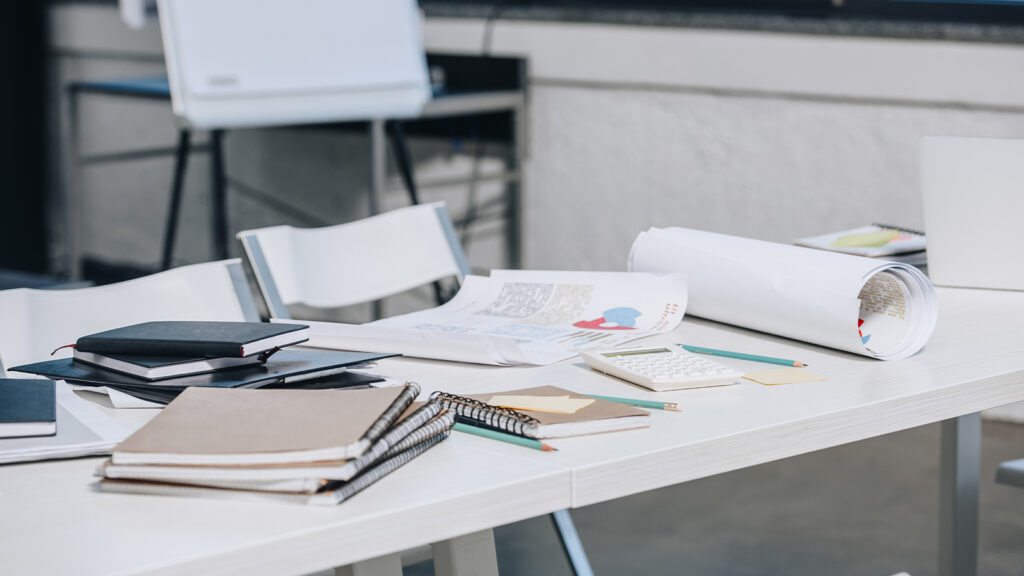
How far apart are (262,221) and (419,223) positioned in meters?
2.62

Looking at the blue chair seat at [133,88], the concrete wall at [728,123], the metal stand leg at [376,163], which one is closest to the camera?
the concrete wall at [728,123]

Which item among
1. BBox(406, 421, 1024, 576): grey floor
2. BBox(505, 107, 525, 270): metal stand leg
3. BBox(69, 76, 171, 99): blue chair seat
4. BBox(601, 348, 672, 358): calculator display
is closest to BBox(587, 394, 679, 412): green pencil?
BBox(601, 348, 672, 358): calculator display

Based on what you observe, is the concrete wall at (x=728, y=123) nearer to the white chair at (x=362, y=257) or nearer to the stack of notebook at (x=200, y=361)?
the white chair at (x=362, y=257)

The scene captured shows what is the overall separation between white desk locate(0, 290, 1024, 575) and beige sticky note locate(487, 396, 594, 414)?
0.05m

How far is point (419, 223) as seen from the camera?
192cm

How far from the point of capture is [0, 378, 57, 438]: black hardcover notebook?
888 mm

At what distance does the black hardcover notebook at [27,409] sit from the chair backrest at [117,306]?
0.37m

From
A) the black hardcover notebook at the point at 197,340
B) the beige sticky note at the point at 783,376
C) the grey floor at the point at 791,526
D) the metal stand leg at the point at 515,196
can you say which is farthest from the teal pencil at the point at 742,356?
the metal stand leg at the point at 515,196

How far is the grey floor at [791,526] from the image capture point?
216cm

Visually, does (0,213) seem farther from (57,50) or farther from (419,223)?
(419,223)

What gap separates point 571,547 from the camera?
148 centimetres

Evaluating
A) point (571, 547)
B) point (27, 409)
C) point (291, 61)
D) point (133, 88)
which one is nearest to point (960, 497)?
point (571, 547)

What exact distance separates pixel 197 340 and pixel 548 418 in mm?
308

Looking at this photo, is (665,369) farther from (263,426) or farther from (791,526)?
(791,526)
